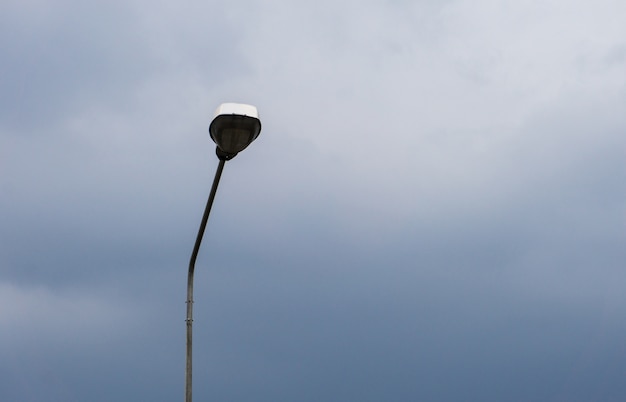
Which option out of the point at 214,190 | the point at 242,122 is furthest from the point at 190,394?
the point at 242,122

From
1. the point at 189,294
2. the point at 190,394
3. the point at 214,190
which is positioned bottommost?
the point at 190,394

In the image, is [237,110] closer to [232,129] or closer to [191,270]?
[232,129]

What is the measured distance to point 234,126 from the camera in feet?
30.6

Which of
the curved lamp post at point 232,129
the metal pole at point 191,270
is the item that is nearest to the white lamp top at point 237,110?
the curved lamp post at point 232,129

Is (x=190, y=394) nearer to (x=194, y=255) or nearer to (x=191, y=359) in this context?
(x=191, y=359)

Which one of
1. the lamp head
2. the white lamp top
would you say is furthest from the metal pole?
the white lamp top

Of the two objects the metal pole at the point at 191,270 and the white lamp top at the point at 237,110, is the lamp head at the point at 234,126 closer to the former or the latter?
the white lamp top at the point at 237,110

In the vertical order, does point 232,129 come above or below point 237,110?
below

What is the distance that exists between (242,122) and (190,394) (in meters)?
3.83

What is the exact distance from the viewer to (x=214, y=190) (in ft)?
32.6

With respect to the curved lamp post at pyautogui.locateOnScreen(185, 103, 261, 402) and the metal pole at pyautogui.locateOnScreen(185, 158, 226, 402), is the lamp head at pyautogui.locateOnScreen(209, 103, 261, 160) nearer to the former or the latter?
the curved lamp post at pyautogui.locateOnScreen(185, 103, 261, 402)

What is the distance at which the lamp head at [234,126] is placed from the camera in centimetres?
926

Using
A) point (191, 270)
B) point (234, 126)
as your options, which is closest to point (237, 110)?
point (234, 126)

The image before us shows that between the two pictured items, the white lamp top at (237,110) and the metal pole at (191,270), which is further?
the metal pole at (191,270)
